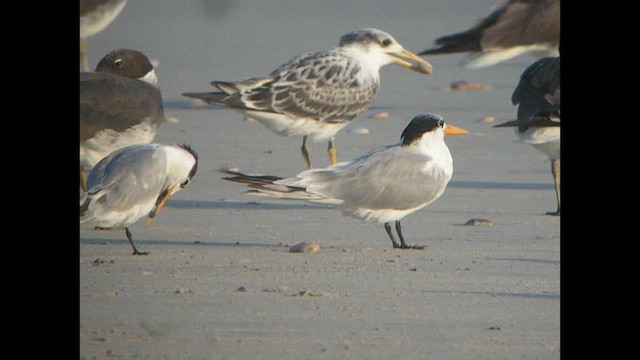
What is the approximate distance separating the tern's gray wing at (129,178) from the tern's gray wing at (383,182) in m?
0.67

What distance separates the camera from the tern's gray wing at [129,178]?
5801 mm

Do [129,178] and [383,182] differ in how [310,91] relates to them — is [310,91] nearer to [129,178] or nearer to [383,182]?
[383,182]

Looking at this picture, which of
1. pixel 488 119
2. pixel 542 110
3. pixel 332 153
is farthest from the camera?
pixel 488 119

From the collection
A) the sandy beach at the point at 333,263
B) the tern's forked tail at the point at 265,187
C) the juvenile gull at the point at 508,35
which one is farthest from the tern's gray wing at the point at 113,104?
the juvenile gull at the point at 508,35

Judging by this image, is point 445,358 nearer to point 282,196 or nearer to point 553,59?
point 282,196

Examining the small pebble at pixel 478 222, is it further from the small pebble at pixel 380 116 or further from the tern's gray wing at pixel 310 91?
the small pebble at pixel 380 116

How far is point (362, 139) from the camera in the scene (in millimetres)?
8461

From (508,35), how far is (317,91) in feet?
4.14

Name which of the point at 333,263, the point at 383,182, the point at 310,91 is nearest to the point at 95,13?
the point at 310,91

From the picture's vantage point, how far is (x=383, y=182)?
241 inches

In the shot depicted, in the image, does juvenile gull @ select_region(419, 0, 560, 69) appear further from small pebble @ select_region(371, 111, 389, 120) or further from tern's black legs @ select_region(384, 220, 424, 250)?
tern's black legs @ select_region(384, 220, 424, 250)

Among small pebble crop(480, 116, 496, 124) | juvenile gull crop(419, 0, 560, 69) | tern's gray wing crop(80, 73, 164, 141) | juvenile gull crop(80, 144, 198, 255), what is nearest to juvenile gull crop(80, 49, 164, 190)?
tern's gray wing crop(80, 73, 164, 141)
